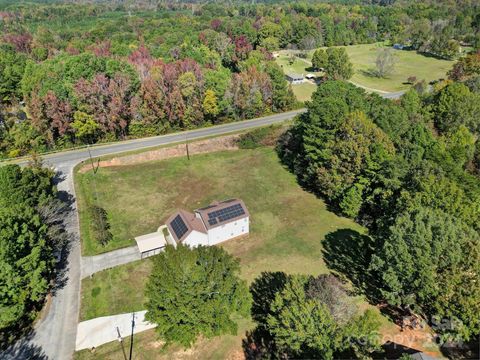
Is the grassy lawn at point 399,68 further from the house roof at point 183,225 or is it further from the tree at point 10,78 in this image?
the tree at point 10,78

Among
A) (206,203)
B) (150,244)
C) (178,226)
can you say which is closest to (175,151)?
(206,203)

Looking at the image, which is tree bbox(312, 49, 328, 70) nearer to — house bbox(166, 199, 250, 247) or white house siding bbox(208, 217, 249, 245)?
white house siding bbox(208, 217, 249, 245)

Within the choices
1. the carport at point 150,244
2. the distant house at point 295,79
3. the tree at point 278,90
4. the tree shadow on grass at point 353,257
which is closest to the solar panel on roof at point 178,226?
the carport at point 150,244

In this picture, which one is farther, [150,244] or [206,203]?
[206,203]

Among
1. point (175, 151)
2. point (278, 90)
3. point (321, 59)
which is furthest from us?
point (321, 59)

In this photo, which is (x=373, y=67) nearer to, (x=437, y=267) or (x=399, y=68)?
(x=399, y=68)

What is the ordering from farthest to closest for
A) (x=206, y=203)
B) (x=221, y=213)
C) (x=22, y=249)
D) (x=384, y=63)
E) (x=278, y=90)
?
(x=384, y=63)
(x=278, y=90)
(x=206, y=203)
(x=221, y=213)
(x=22, y=249)

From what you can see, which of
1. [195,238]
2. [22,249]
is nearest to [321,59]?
[195,238]

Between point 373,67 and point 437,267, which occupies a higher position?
point 437,267

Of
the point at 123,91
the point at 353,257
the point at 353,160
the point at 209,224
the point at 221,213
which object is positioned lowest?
the point at 353,257
